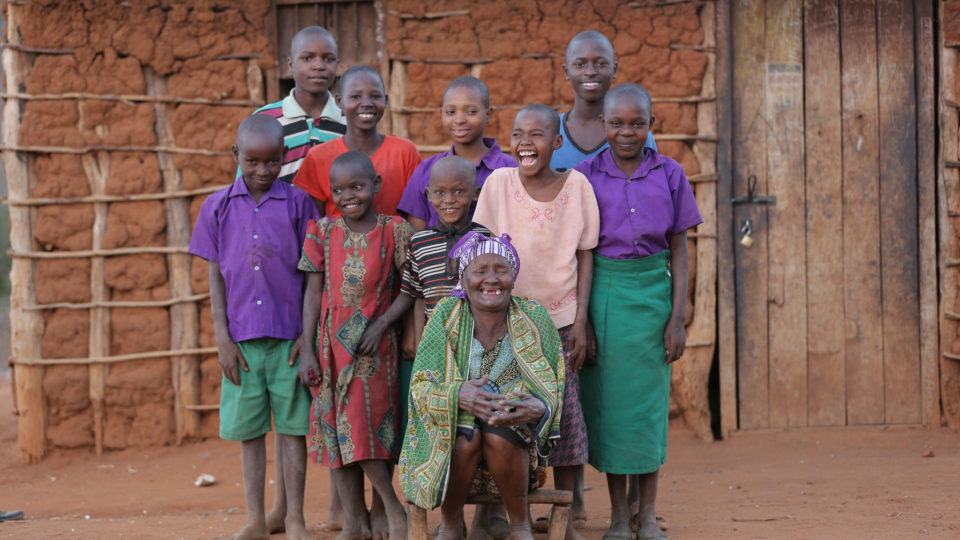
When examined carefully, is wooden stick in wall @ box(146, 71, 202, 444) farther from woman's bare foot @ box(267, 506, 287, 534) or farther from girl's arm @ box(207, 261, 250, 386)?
girl's arm @ box(207, 261, 250, 386)

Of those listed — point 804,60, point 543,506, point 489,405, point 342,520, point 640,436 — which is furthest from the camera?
point 804,60

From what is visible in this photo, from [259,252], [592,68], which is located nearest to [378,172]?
[259,252]

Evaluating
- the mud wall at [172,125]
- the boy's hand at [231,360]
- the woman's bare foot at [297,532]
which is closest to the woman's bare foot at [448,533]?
the woman's bare foot at [297,532]

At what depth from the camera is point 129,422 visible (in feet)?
20.4

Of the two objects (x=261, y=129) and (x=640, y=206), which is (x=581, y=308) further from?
(x=261, y=129)

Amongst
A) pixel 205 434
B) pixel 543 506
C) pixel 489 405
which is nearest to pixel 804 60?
pixel 543 506

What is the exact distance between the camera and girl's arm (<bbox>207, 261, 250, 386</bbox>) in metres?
4.09

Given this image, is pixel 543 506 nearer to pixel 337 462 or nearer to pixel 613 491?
pixel 613 491

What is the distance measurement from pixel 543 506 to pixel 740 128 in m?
2.30

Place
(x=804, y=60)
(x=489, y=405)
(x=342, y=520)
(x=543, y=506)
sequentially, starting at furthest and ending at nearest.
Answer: (x=804, y=60)
(x=543, y=506)
(x=342, y=520)
(x=489, y=405)

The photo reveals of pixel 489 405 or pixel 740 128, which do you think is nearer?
pixel 489 405

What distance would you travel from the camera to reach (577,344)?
12.8ft

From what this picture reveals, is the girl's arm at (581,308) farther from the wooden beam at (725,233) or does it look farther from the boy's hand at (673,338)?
the wooden beam at (725,233)

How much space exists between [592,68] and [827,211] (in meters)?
2.32
